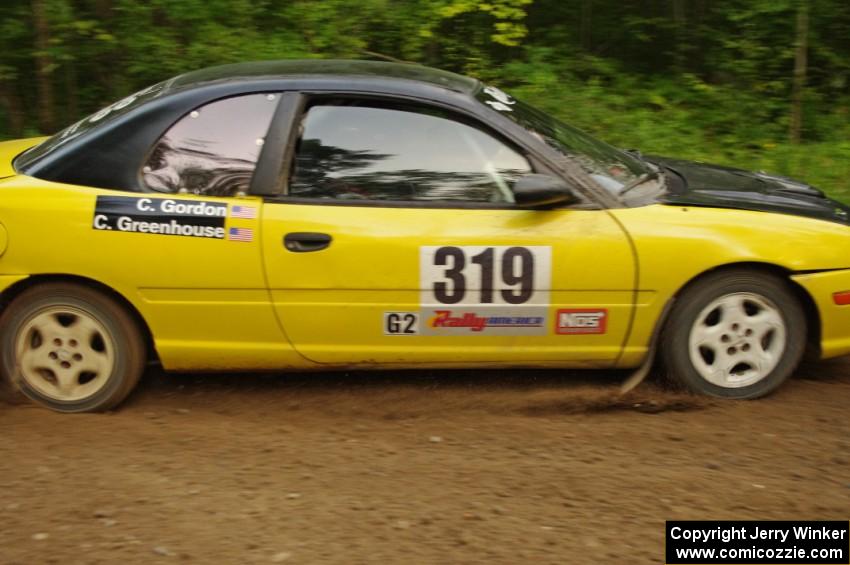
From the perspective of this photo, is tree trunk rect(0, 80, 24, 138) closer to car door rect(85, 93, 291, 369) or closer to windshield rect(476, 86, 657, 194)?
car door rect(85, 93, 291, 369)

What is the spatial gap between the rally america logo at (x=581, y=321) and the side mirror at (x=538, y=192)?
0.51 metres

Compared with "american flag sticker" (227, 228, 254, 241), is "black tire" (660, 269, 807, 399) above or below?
below

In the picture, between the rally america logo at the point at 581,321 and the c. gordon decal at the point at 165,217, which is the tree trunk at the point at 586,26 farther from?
the c. gordon decal at the point at 165,217

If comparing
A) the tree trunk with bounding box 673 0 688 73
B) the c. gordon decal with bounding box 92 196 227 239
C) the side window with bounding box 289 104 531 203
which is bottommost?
the c. gordon decal with bounding box 92 196 227 239

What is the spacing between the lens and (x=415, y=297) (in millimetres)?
4277

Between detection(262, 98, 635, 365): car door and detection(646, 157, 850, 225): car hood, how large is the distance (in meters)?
0.55

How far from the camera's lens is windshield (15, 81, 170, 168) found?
14.8ft

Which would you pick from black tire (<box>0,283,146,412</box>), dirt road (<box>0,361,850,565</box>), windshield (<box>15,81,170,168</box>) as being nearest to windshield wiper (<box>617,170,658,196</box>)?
dirt road (<box>0,361,850,565</box>)

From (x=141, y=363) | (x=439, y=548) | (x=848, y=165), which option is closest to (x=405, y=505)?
(x=439, y=548)

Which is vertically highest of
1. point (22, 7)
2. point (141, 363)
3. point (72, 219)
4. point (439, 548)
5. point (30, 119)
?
point (22, 7)

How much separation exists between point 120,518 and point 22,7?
5.82 m

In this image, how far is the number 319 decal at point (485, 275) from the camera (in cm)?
423

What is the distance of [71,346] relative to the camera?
Answer: 4.39 metres

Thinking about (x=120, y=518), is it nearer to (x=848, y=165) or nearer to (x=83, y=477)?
(x=83, y=477)
